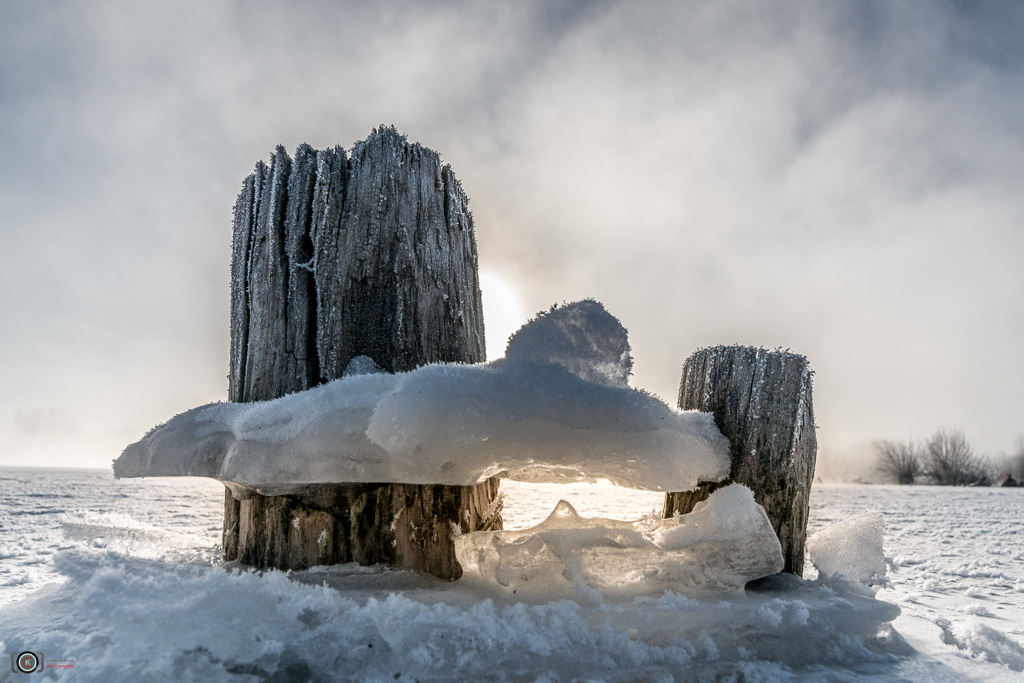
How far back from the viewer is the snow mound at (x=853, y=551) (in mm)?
2088

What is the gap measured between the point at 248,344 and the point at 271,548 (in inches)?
32.3

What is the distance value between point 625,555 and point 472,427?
27.5 inches

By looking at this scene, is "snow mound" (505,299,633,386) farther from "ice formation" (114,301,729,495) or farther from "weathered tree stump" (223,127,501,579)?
"weathered tree stump" (223,127,501,579)

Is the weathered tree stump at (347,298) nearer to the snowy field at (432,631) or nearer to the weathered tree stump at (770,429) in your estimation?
the snowy field at (432,631)

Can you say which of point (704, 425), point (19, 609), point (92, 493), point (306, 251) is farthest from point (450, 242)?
point (92, 493)

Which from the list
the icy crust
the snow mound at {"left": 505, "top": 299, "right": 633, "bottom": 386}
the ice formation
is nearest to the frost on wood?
the ice formation

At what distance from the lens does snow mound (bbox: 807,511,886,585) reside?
2.09m

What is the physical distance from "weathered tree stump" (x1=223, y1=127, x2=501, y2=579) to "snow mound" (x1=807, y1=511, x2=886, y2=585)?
1309 mm

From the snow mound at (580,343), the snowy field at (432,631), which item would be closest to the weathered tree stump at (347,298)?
the snowy field at (432,631)

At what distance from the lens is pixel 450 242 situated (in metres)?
2.32

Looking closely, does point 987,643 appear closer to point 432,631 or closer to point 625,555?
point 625,555

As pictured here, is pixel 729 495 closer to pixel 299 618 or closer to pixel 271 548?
pixel 299 618

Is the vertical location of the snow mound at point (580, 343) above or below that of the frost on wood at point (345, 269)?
below

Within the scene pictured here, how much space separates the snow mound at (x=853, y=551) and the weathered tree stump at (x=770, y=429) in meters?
0.09
